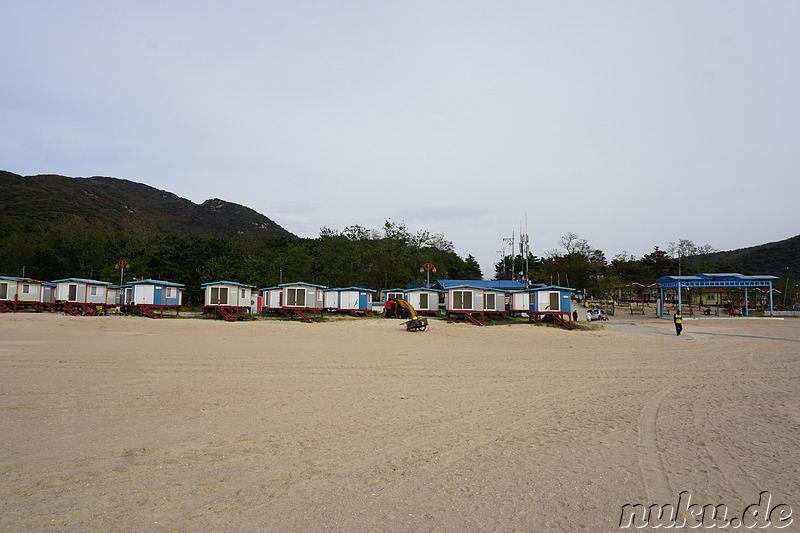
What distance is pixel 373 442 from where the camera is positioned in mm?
6520

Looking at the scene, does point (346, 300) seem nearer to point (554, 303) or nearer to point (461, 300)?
point (461, 300)

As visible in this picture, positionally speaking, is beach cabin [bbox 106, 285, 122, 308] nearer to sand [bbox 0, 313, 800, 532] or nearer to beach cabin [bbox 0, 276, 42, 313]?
beach cabin [bbox 0, 276, 42, 313]

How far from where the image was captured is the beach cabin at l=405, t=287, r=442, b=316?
3641cm

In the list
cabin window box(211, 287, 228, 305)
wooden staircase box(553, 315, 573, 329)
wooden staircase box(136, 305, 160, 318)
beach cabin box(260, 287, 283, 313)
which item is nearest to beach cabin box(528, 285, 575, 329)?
wooden staircase box(553, 315, 573, 329)

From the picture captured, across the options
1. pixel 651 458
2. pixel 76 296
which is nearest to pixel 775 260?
pixel 651 458

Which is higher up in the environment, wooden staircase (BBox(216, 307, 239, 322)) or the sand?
wooden staircase (BBox(216, 307, 239, 322))

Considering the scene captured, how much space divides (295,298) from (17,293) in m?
23.3

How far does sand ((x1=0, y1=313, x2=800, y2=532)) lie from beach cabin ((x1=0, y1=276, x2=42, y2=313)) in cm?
2998

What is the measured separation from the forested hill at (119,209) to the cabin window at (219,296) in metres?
42.9

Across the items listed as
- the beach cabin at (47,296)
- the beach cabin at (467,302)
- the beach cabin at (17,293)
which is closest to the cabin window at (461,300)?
the beach cabin at (467,302)

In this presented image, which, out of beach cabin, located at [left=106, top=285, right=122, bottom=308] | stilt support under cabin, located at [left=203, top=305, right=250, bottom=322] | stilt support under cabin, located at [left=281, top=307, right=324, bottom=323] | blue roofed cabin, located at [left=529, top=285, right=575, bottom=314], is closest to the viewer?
blue roofed cabin, located at [left=529, top=285, right=575, bottom=314]

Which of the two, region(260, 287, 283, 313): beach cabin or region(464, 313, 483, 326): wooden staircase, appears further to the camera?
region(260, 287, 283, 313): beach cabin

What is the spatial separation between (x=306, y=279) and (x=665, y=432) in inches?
1648

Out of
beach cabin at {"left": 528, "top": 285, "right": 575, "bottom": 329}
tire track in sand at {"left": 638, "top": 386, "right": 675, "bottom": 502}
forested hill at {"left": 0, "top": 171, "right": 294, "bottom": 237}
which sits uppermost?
forested hill at {"left": 0, "top": 171, "right": 294, "bottom": 237}
